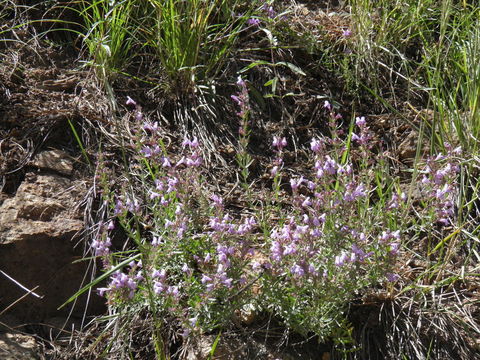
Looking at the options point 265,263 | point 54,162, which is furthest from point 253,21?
point 265,263

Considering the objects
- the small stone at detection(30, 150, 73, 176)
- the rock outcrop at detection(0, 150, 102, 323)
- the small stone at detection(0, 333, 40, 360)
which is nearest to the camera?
the small stone at detection(0, 333, 40, 360)

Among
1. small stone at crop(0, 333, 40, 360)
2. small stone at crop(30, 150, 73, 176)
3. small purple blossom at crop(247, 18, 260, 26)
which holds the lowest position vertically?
small stone at crop(0, 333, 40, 360)

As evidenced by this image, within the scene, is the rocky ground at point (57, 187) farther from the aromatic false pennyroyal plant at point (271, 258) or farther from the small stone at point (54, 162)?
the aromatic false pennyroyal plant at point (271, 258)

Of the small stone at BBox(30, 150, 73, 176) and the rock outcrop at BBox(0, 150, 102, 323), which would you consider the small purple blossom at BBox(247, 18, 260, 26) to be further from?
the rock outcrop at BBox(0, 150, 102, 323)

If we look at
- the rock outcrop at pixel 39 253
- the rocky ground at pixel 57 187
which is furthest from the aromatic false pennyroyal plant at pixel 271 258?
the rock outcrop at pixel 39 253

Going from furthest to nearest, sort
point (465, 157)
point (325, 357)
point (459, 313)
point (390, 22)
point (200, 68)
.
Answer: point (390, 22)
point (200, 68)
point (465, 157)
point (459, 313)
point (325, 357)

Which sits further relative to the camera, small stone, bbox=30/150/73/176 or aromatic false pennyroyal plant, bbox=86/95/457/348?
small stone, bbox=30/150/73/176

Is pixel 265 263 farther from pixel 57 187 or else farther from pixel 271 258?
pixel 57 187

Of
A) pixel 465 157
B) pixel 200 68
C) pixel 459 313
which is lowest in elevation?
pixel 459 313

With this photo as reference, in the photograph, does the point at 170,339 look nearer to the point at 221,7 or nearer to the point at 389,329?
the point at 389,329

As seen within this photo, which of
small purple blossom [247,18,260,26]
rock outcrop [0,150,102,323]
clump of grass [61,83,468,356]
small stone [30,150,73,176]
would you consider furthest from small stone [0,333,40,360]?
small purple blossom [247,18,260,26]

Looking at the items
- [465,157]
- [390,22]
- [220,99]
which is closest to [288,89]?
[220,99]
